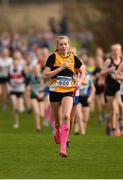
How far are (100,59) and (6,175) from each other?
16.1 meters

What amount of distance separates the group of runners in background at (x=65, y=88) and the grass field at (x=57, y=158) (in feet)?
1.30

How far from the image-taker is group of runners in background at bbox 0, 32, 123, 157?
18.5 metres

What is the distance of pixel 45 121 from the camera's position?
31.8 metres

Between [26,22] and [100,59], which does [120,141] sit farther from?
[26,22]

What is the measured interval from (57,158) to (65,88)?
1.35 m

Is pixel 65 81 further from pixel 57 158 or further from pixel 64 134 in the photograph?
pixel 57 158

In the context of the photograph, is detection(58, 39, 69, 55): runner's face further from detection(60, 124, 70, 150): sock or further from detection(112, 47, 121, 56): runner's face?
detection(112, 47, 121, 56): runner's face

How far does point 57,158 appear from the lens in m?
18.0

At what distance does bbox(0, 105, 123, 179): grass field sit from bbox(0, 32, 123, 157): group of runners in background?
1.30ft

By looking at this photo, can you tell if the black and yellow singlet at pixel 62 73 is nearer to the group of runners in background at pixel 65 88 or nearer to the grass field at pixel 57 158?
the group of runners in background at pixel 65 88

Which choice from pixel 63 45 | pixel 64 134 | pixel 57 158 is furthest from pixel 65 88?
pixel 57 158

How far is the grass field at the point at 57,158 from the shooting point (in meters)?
16.1

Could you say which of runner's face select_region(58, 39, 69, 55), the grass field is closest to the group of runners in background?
runner's face select_region(58, 39, 69, 55)

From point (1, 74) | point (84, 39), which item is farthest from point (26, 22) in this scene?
point (1, 74)
